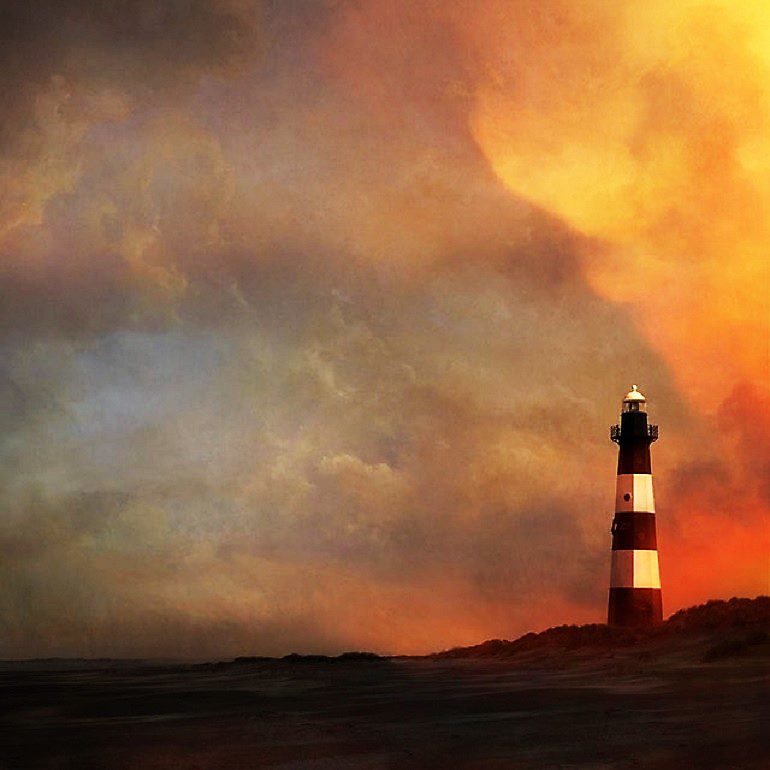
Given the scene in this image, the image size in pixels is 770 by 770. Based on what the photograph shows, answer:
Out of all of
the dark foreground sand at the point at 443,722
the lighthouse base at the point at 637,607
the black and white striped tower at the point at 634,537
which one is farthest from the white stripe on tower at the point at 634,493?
the dark foreground sand at the point at 443,722

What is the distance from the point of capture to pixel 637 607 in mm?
44250

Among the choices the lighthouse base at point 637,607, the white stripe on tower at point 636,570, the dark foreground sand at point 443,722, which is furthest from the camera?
the white stripe on tower at point 636,570

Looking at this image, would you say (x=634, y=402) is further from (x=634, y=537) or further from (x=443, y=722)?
(x=443, y=722)

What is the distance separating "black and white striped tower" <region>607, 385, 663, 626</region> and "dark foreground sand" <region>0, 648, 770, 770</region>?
247 inches

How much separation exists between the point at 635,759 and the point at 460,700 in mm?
11241

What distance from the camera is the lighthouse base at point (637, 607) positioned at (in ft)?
145

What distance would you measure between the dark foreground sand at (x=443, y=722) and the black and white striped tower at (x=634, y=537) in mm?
6285

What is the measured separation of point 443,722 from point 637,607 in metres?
22.7

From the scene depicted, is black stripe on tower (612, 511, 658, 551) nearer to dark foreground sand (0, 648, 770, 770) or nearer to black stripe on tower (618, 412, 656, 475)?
black stripe on tower (618, 412, 656, 475)

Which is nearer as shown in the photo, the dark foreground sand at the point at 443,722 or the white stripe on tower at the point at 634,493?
the dark foreground sand at the point at 443,722

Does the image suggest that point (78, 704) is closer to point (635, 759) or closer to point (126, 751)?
point (126, 751)

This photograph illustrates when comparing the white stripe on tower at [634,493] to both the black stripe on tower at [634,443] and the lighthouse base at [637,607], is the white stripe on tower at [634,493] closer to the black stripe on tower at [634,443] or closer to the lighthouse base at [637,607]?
the black stripe on tower at [634,443]

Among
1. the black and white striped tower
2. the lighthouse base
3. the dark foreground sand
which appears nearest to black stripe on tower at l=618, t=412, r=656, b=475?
the black and white striped tower

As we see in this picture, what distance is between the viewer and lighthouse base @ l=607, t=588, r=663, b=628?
44219 mm
